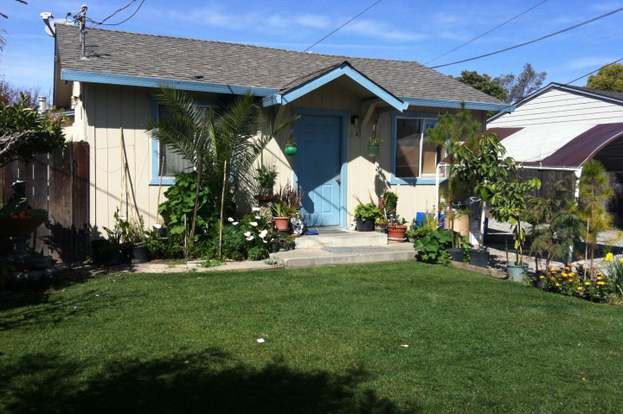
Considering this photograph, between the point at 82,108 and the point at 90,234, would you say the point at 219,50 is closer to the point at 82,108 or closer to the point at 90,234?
the point at 82,108

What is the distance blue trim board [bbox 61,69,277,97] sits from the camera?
8.84 metres

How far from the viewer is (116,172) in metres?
9.70

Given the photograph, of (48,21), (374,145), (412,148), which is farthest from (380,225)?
(48,21)

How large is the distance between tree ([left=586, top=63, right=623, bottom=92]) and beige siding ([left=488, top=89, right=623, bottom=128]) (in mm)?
14997

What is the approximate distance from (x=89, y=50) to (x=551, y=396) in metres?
9.31

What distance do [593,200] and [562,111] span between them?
1206 cm

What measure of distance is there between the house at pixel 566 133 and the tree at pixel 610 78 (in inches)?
587

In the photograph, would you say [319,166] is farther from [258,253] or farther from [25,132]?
[25,132]

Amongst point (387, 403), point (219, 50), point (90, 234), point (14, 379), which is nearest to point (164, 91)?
point (90, 234)

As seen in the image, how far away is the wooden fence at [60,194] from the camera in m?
8.84

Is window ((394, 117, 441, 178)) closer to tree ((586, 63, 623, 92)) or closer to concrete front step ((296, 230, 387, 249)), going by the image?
concrete front step ((296, 230, 387, 249))

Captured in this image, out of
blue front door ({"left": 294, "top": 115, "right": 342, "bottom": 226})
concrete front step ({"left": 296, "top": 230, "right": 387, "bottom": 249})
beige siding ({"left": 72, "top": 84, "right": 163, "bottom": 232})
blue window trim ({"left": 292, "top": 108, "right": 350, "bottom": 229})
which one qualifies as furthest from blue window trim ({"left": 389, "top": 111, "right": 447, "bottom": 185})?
beige siding ({"left": 72, "top": 84, "right": 163, "bottom": 232})

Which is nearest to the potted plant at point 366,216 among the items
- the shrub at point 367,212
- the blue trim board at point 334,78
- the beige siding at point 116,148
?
the shrub at point 367,212

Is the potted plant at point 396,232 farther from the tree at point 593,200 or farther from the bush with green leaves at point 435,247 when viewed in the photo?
the tree at point 593,200
